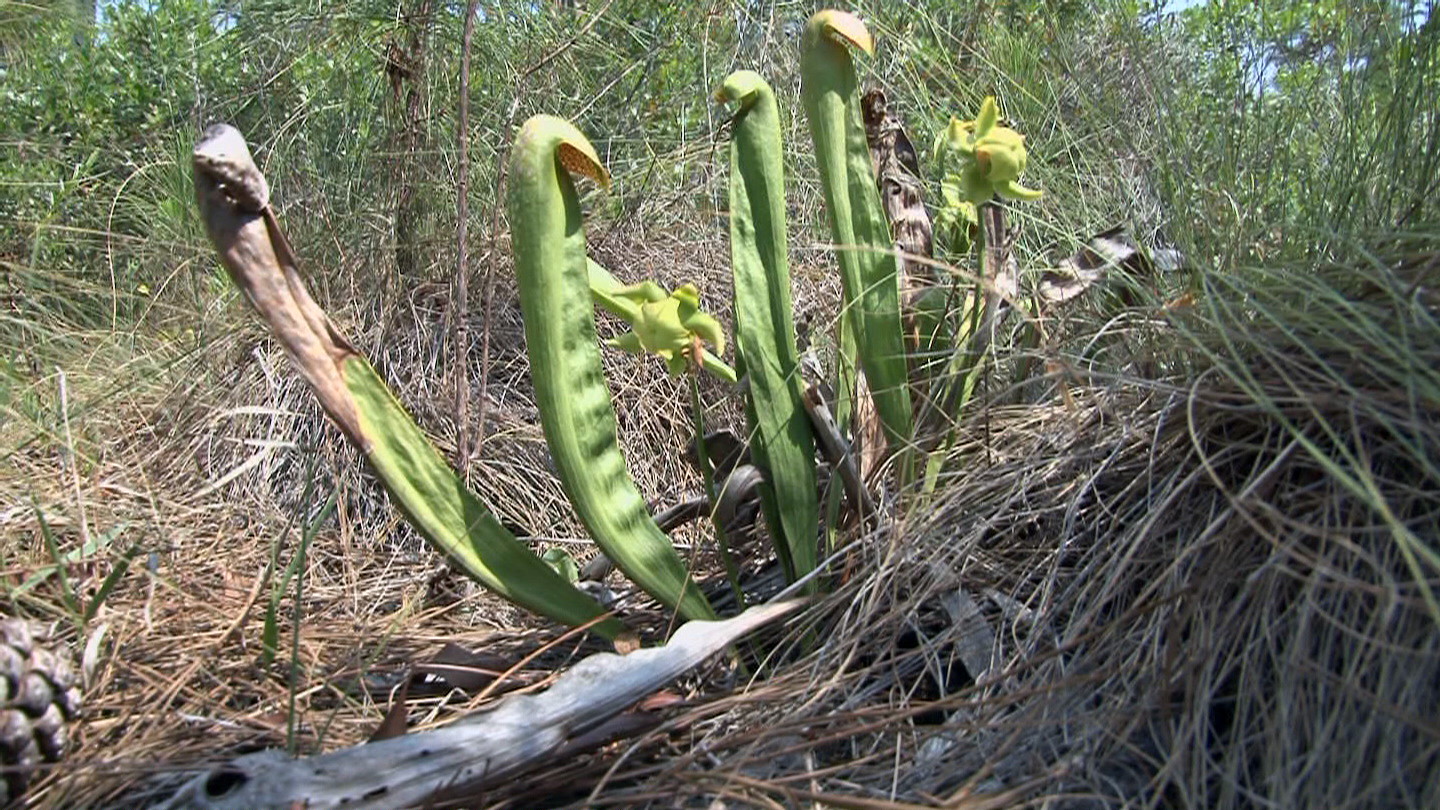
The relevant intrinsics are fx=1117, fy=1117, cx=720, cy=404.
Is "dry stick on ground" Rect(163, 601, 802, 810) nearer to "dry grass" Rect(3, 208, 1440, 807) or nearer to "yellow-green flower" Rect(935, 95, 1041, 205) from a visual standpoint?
"dry grass" Rect(3, 208, 1440, 807)

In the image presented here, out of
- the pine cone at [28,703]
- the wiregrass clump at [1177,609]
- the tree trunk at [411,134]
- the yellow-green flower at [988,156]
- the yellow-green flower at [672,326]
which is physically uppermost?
the tree trunk at [411,134]

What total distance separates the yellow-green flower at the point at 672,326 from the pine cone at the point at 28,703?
0.64 metres

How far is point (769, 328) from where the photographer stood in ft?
4.16

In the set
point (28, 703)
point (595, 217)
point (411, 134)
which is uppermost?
point (411, 134)

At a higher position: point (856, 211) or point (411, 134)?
point (411, 134)

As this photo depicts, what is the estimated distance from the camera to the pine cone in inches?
39.8

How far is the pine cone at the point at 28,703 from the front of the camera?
1.01 meters

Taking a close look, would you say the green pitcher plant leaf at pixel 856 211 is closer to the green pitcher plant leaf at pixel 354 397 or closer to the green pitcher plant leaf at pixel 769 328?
the green pitcher plant leaf at pixel 769 328

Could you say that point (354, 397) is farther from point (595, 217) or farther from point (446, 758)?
point (595, 217)

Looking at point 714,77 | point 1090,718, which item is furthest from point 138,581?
point 714,77

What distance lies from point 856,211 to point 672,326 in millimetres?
292

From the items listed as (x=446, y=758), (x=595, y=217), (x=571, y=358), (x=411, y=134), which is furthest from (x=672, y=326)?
(x=595, y=217)

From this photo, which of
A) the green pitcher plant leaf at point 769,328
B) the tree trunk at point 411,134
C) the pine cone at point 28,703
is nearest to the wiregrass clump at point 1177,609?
the green pitcher plant leaf at point 769,328

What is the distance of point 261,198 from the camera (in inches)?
42.9
